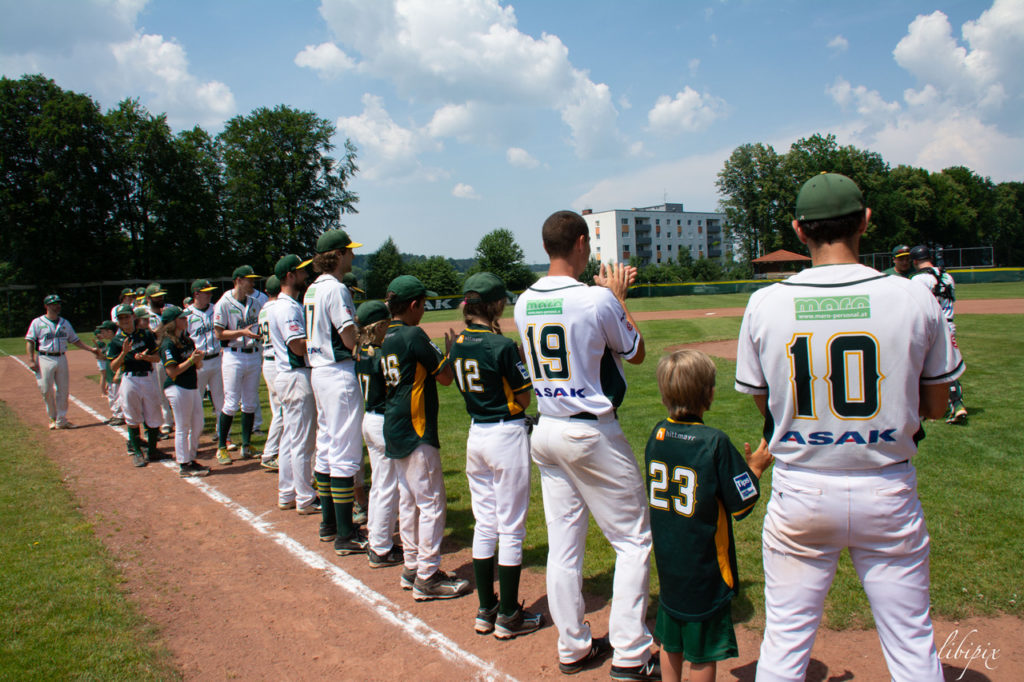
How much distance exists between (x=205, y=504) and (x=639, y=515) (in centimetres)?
540

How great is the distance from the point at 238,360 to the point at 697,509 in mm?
7538

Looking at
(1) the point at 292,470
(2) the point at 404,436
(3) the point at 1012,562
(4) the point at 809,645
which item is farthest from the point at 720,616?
(1) the point at 292,470

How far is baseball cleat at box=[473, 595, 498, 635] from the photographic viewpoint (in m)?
Result: 3.95

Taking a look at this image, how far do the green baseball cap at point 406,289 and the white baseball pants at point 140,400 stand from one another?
224 inches

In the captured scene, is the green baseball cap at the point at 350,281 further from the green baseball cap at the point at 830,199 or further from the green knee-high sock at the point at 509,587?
the green baseball cap at the point at 830,199

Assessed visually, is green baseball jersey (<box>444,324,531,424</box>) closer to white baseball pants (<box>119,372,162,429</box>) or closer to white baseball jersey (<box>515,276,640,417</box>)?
white baseball jersey (<box>515,276,640,417</box>)

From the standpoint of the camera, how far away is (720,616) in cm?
291

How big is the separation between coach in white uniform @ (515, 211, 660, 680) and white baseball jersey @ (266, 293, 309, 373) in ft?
10.8

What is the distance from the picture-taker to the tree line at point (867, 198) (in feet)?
229

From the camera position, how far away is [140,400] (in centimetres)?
852

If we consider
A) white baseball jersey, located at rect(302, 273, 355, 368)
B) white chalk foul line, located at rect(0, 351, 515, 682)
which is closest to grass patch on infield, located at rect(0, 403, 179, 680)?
white chalk foul line, located at rect(0, 351, 515, 682)

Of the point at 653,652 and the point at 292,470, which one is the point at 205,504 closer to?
the point at 292,470

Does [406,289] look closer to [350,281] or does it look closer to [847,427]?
[350,281]

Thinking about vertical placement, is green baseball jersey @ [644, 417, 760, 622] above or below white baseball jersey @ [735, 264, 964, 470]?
below
